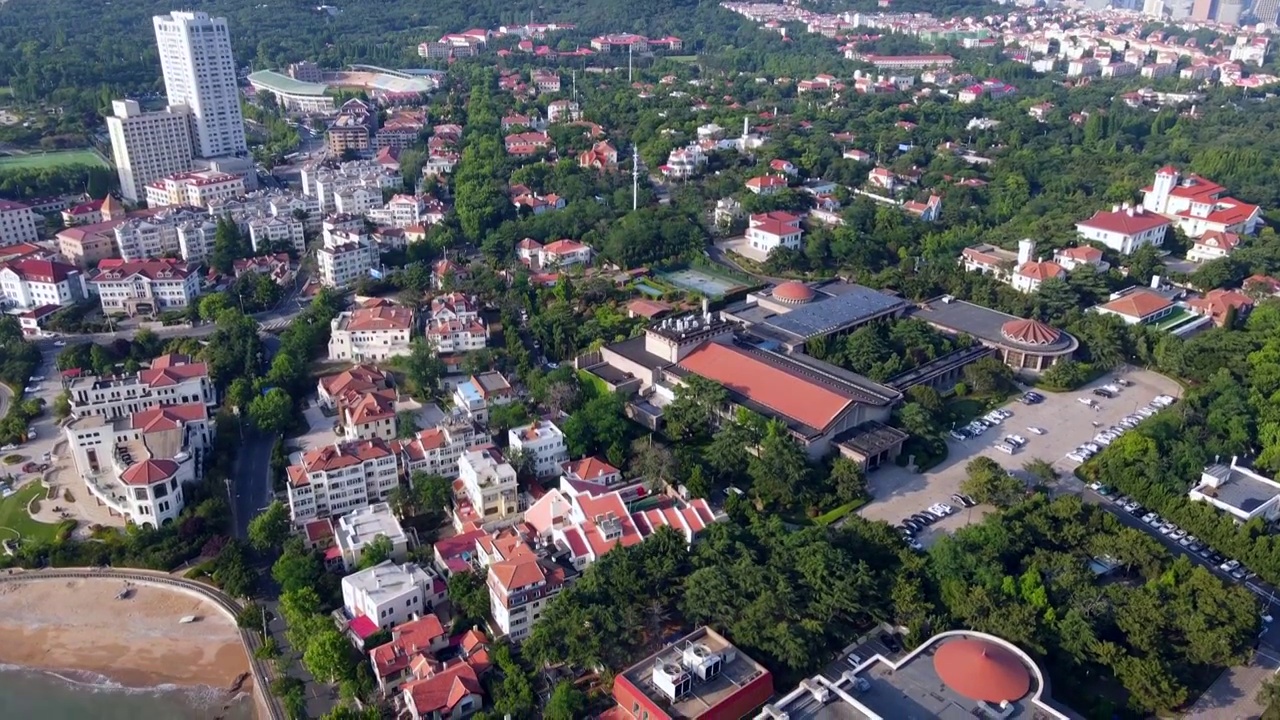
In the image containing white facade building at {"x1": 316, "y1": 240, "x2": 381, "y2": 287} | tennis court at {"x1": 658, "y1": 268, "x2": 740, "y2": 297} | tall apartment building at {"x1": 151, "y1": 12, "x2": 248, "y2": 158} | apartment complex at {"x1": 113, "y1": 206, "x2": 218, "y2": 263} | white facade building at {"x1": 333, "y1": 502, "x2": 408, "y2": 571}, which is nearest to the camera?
white facade building at {"x1": 333, "y1": 502, "x2": 408, "y2": 571}

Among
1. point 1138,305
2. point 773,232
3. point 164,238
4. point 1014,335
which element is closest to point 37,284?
point 164,238

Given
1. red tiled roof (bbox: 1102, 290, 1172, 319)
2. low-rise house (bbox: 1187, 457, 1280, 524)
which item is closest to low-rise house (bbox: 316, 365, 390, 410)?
low-rise house (bbox: 1187, 457, 1280, 524)

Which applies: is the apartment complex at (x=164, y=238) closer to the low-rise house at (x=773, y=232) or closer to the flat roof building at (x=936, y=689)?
the low-rise house at (x=773, y=232)

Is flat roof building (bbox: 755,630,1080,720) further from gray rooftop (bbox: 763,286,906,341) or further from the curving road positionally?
gray rooftop (bbox: 763,286,906,341)

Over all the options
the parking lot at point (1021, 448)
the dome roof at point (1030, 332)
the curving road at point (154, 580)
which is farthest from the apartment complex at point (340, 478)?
the dome roof at point (1030, 332)

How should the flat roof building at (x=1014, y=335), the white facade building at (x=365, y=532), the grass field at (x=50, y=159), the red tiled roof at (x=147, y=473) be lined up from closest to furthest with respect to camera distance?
1. the white facade building at (x=365, y=532)
2. the red tiled roof at (x=147, y=473)
3. the flat roof building at (x=1014, y=335)
4. the grass field at (x=50, y=159)

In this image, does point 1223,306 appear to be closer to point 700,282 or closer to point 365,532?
point 700,282
